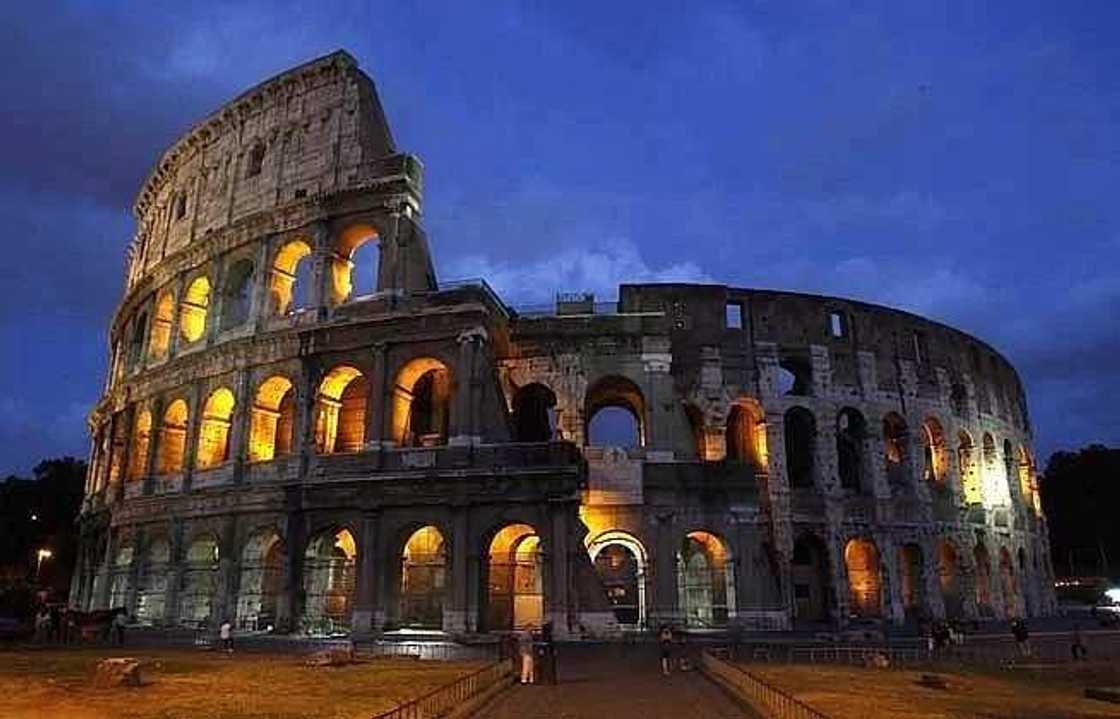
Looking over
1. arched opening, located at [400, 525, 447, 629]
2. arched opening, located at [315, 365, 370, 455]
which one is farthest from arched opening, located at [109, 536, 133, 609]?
arched opening, located at [400, 525, 447, 629]

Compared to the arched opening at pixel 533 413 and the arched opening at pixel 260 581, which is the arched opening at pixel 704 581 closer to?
the arched opening at pixel 533 413

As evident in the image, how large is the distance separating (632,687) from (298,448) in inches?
616

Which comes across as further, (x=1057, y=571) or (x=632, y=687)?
(x=1057, y=571)

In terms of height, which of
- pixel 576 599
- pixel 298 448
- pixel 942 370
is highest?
pixel 942 370

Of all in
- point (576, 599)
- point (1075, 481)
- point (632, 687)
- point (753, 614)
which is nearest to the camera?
point (632, 687)

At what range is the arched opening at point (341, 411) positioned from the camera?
27.4 metres

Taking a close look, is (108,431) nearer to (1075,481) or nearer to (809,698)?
(809,698)

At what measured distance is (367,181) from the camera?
28438 mm

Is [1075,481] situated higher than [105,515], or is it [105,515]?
[1075,481]

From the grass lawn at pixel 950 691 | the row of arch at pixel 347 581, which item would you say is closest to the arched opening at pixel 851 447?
the row of arch at pixel 347 581

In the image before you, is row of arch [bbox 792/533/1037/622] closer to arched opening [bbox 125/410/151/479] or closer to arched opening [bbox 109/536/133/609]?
arched opening [bbox 109/536/133/609]

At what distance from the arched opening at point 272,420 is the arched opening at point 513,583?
819 centimetres

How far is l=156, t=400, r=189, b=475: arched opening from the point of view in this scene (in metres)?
30.5

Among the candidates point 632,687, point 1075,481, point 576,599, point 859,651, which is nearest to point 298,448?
point 576,599
